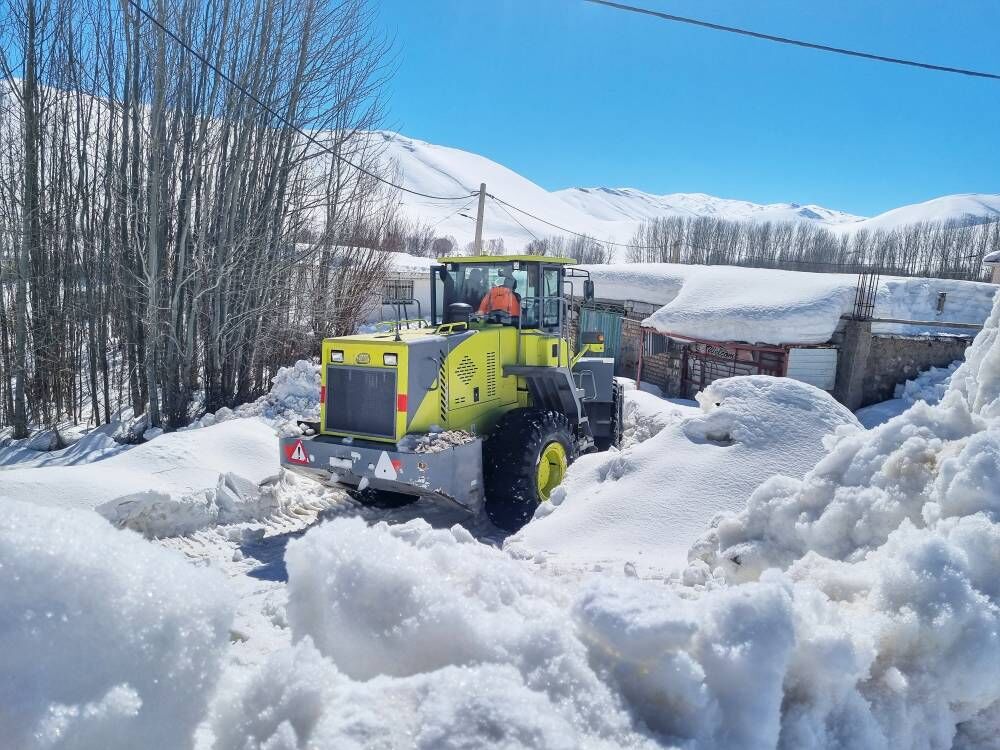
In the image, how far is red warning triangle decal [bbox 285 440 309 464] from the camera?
21.2ft

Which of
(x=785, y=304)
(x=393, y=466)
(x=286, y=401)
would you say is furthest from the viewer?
(x=785, y=304)

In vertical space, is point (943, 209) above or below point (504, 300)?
above

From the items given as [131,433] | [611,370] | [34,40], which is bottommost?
[131,433]

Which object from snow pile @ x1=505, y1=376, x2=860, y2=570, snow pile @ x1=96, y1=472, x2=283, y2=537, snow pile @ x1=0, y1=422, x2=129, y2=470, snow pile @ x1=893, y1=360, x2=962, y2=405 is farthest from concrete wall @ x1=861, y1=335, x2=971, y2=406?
snow pile @ x1=0, y1=422, x2=129, y2=470

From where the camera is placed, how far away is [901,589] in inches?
84.4

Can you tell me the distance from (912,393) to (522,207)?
13414cm

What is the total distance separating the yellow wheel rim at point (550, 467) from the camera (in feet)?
24.0

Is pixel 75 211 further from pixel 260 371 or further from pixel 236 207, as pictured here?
pixel 260 371

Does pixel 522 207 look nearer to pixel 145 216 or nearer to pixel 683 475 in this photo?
pixel 145 216

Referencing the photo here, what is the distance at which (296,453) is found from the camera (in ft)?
21.4

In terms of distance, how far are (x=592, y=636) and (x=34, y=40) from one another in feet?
46.5

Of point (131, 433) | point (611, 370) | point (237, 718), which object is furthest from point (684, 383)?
point (237, 718)

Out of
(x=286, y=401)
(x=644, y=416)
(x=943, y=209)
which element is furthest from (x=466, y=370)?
(x=943, y=209)

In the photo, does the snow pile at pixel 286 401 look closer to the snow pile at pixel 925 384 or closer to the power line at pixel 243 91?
the power line at pixel 243 91
